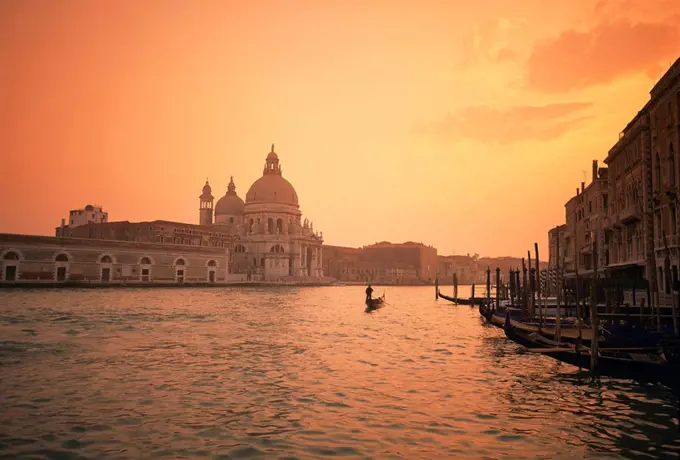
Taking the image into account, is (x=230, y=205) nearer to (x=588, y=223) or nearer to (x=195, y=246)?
(x=195, y=246)

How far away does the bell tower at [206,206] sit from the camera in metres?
115

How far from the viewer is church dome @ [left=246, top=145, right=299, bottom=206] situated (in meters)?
112

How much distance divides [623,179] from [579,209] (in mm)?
13502

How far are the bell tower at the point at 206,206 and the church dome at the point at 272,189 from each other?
25.4ft

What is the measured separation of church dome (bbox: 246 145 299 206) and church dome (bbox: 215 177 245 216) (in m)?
3.53

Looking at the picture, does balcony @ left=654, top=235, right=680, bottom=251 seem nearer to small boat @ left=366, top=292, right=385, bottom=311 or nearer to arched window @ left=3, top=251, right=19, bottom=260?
small boat @ left=366, top=292, right=385, bottom=311

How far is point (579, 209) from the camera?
137 feet

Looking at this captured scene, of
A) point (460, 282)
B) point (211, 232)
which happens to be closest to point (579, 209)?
point (211, 232)

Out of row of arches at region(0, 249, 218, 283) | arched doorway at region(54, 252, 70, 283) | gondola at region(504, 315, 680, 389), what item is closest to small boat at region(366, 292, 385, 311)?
gondola at region(504, 315, 680, 389)

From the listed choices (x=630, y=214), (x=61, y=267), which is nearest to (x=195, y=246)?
(x=61, y=267)

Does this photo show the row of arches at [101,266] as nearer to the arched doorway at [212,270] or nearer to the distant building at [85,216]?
the arched doorway at [212,270]

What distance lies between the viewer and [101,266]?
6794 cm

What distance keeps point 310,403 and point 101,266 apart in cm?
6304

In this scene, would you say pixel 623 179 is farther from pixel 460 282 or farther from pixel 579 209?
pixel 460 282
